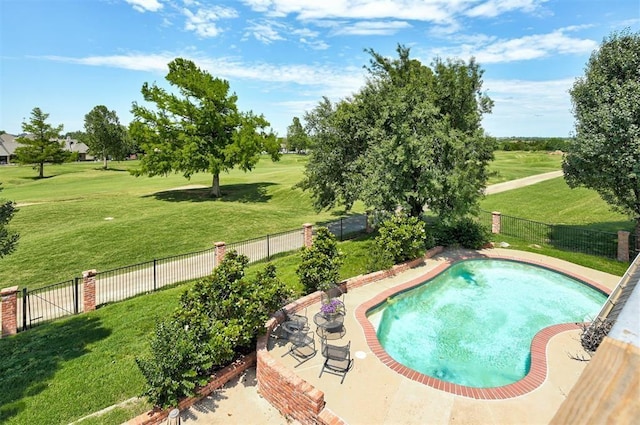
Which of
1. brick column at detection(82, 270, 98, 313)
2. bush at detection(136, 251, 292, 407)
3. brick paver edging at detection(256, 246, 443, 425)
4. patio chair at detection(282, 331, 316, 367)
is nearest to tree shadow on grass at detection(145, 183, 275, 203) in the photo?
brick column at detection(82, 270, 98, 313)

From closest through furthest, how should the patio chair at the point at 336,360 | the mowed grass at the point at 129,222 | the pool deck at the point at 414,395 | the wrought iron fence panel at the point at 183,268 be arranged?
the pool deck at the point at 414,395 → the patio chair at the point at 336,360 → the wrought iron fence panel at the point at 183,268 → the mowed grass at the point at 129,222

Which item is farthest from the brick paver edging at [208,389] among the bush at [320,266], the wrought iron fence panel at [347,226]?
the wrought iron fence panel at [347,226]

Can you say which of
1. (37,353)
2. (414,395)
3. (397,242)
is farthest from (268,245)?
(414,395)

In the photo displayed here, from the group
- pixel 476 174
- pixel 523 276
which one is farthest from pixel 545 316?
pixel 476 174

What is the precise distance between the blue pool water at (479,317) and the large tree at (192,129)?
944 inches

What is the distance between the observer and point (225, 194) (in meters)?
35.9

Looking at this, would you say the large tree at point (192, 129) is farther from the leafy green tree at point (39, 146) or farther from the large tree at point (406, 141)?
the leafy green tree at point (39, 146)

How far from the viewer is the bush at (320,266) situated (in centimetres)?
1207

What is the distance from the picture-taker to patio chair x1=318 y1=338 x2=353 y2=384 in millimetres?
8141

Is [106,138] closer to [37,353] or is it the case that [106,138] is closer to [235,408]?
[37,353]

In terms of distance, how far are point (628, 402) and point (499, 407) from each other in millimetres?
7990

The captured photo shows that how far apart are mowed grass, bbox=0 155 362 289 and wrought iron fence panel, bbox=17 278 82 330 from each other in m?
1.68

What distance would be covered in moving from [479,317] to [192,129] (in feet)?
97.4

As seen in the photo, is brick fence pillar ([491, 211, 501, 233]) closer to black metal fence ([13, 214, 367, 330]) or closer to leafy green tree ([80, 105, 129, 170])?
black metal fence ([13, 214, 367, 330])
